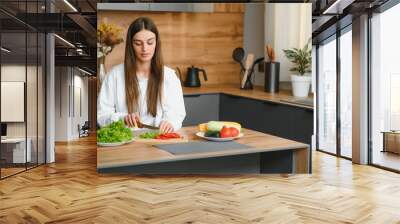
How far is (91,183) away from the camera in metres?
5.08

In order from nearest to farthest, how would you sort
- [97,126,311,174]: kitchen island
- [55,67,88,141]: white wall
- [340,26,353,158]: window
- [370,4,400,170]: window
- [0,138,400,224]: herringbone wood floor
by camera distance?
[0,138,400,224]: herringbone wood floor < [97,126,311,174]: kitchen island < [370,4,400,170]: window < [340,26,353,158]: window < [55,67,88,141]: white wall

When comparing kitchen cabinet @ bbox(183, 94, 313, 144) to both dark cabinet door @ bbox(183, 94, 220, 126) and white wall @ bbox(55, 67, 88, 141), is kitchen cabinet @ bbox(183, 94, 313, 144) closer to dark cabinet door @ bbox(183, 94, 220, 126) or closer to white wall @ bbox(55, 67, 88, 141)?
dark cabinet door @ bbox(183, 94, 220, 126)

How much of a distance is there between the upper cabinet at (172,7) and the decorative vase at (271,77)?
0.81 m

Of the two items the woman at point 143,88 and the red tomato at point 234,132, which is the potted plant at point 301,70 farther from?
the woman at point 143,88

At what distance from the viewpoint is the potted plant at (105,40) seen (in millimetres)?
5316

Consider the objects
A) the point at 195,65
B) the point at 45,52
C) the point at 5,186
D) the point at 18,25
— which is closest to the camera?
the point at 5,186

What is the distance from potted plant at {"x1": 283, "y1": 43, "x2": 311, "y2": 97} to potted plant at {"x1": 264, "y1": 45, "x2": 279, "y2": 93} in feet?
0.64

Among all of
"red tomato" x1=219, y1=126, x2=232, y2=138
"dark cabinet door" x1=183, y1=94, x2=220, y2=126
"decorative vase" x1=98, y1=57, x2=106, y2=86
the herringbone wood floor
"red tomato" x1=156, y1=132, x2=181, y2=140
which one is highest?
"decorative vase" x1=98, y1=57, x2=106, y2=86

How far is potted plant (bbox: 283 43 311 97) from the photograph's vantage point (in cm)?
529

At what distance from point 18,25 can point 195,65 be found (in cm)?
267

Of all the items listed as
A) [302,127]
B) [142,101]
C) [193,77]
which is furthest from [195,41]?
[302,127]

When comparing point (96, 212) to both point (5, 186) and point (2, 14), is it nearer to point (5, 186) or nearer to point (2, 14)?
point (5, 186)

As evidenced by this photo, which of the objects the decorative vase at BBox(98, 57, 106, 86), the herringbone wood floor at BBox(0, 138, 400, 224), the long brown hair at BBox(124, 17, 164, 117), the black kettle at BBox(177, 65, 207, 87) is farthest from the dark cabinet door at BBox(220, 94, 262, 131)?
the decorative vase at BBox(98, 57, 106, 86)

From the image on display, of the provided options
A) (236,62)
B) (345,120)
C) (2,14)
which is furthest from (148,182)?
(345,120)
